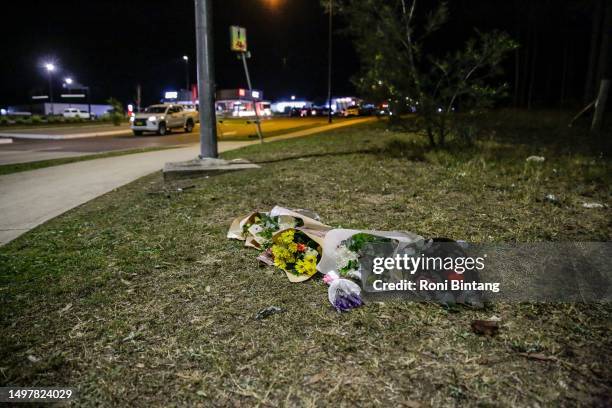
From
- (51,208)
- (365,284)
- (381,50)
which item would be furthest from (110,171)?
(365,284)

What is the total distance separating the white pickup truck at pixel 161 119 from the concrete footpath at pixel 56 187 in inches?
419

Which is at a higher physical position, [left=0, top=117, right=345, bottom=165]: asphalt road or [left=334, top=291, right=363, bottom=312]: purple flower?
[left=0, top=117, right=345, bottom=165]: asphalt road

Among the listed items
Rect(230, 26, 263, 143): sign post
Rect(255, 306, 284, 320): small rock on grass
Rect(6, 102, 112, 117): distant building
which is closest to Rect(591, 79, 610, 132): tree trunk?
Rect(230, 26, 263, 143): sign post

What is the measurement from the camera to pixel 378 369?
2.24m

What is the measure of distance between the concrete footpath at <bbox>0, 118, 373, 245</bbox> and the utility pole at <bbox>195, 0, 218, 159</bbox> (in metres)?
1.70

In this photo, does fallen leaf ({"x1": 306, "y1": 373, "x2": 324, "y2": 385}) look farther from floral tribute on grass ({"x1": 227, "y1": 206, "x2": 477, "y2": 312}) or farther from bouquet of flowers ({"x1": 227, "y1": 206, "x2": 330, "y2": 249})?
bouquet of flowers ({"x1": 227, "y1": 206, "x2": 330, "y2": 249})

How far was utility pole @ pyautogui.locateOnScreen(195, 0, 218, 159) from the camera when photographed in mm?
7852

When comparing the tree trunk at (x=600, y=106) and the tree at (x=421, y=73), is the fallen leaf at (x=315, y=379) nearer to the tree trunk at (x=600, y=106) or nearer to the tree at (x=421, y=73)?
the tree at (x=421, y=73)

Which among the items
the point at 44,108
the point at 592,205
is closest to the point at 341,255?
the point at 592,205

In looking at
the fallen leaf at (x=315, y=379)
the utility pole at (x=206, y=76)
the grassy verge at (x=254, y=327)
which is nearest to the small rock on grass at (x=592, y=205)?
the grassy verge at (x=254, y=327)

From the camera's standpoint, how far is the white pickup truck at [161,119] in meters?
21.4

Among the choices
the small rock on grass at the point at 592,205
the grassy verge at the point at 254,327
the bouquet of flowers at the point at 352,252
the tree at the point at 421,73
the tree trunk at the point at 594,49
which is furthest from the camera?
the tree trunk at the point at 594,49

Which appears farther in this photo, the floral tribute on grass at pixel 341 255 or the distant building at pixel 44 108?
the distant building at pixel 44 108

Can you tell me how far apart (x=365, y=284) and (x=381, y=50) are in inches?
303
